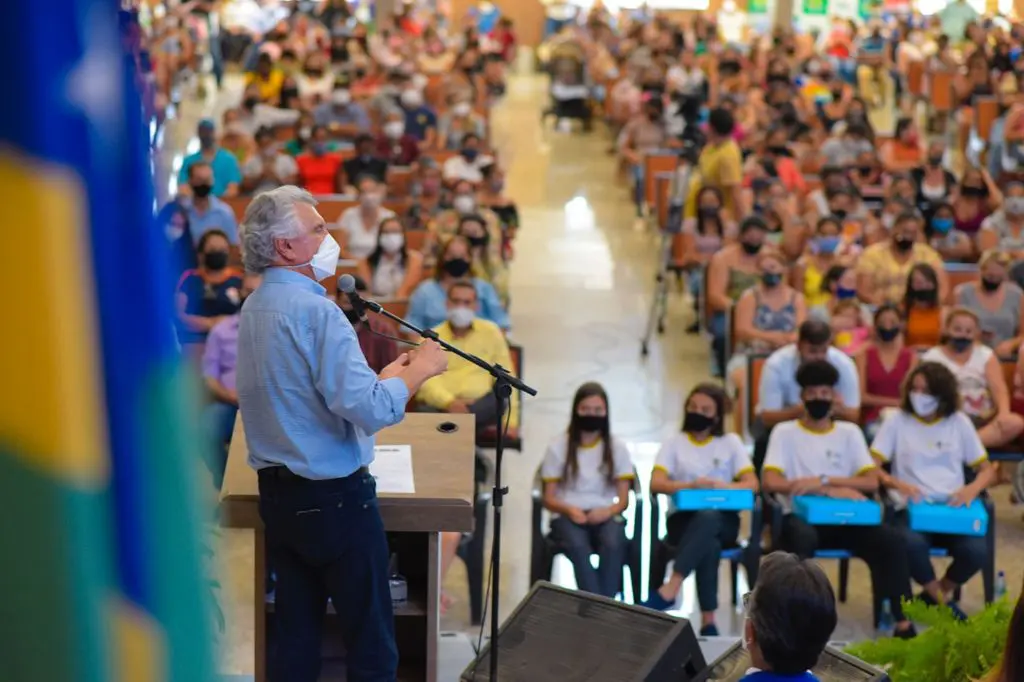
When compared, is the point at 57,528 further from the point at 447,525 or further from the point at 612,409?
the point at 612,409

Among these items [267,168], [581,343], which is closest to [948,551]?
[581,343]

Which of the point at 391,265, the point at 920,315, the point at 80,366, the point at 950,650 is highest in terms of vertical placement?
the point at 80,366

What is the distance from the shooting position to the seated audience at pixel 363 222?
8.71 m

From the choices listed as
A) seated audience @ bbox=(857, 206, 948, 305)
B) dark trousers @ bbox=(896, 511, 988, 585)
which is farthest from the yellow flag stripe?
seated audience @ bbox=(857, 206, 948, 305)

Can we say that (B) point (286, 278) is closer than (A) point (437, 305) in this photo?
Yes

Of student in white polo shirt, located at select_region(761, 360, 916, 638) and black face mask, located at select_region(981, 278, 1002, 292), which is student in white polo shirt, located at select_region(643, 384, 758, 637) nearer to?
student in white polo shirt, located at select_region(761, 360, 916, 638)

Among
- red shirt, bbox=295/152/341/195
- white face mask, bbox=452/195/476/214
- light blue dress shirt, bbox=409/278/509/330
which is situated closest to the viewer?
light blue dress shirt, bbox=409/278/509/330

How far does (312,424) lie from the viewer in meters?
2.75

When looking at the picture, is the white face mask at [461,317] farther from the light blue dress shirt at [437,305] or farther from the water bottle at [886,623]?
the water bottle at [886,623]

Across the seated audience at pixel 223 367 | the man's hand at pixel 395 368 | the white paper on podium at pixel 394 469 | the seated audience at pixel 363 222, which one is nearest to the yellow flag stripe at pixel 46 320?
the man's hand at pixel 395 368

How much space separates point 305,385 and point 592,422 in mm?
2697

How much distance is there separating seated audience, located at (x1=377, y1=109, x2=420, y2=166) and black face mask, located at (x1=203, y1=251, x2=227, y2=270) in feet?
13.4

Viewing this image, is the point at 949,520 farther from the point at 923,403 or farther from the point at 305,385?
the point at 305,385

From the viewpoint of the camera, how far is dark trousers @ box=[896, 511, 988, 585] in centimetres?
532
